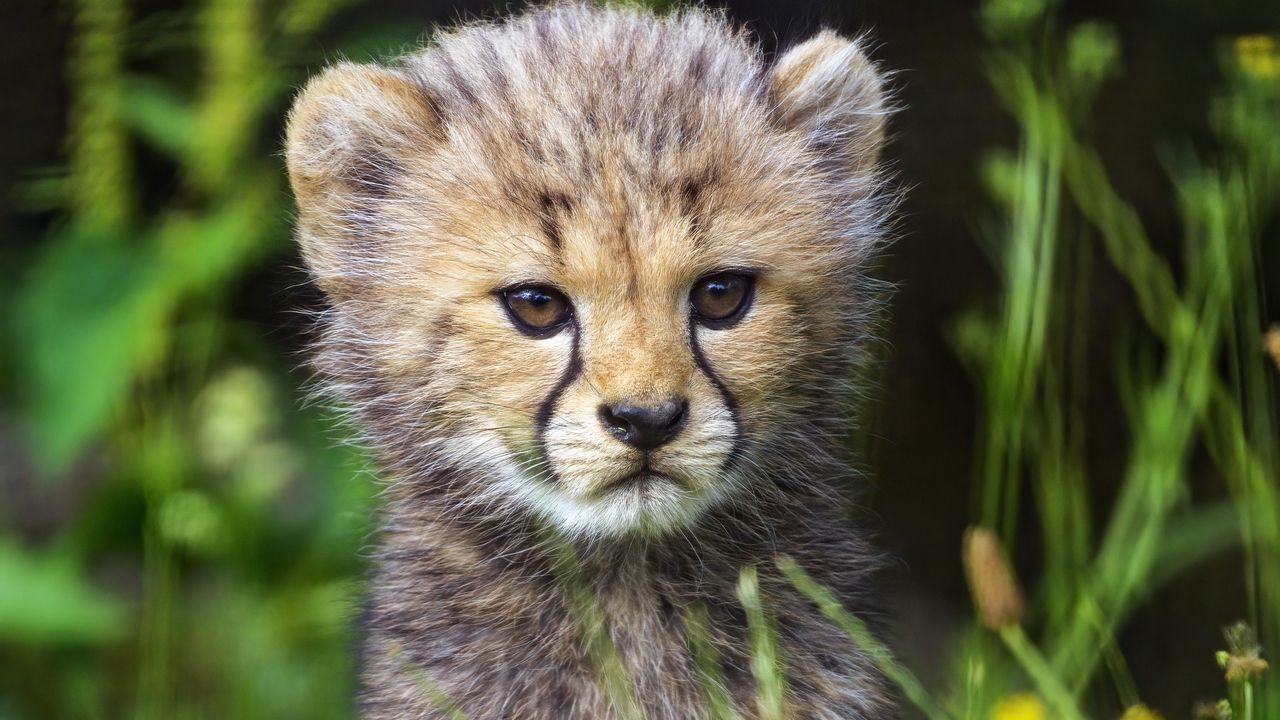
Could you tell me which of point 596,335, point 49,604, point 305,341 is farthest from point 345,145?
point 49,604

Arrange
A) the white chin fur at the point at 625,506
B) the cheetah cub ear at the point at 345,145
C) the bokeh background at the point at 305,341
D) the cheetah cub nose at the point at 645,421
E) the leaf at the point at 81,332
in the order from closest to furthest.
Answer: the cheetah cub nose at the point at 645,421, the white chin fur at the point at 625,506, the cheetah cub ear at the point at 345,145, the bokeh background at the point at 305,341, the leaf at the point at 81,332

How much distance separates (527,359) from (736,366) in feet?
1.00

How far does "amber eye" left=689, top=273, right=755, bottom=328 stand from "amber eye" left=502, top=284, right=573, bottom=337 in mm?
190

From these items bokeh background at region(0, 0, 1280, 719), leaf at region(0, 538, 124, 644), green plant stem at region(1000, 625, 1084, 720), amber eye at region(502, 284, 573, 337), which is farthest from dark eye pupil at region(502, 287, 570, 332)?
leaf at region(0, 538, 124, 644)

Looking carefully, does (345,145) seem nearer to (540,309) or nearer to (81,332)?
(540,309)

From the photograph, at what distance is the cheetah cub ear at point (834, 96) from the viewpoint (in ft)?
7.77

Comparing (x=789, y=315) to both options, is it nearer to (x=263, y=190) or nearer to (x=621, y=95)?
(x=621, y=95)

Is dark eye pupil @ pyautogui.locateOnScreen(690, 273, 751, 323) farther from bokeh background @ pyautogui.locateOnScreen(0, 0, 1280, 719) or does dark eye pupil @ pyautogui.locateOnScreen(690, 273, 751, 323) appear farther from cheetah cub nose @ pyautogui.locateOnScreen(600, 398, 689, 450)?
bokeh background @ pyautogui.locateOnScreen(0, 0, 1280, 719)

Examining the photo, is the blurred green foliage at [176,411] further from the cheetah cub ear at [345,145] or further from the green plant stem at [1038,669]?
the green plant stem at [1038,669]

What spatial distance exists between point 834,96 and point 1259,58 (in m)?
1.06

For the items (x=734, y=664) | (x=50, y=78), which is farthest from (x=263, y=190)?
(x=734, y=664)

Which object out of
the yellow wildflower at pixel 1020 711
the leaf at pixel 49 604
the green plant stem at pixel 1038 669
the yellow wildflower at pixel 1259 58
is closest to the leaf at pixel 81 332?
the leaf at pixel 49 604

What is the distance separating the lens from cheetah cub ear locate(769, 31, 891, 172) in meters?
2.37

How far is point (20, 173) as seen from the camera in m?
4.05
